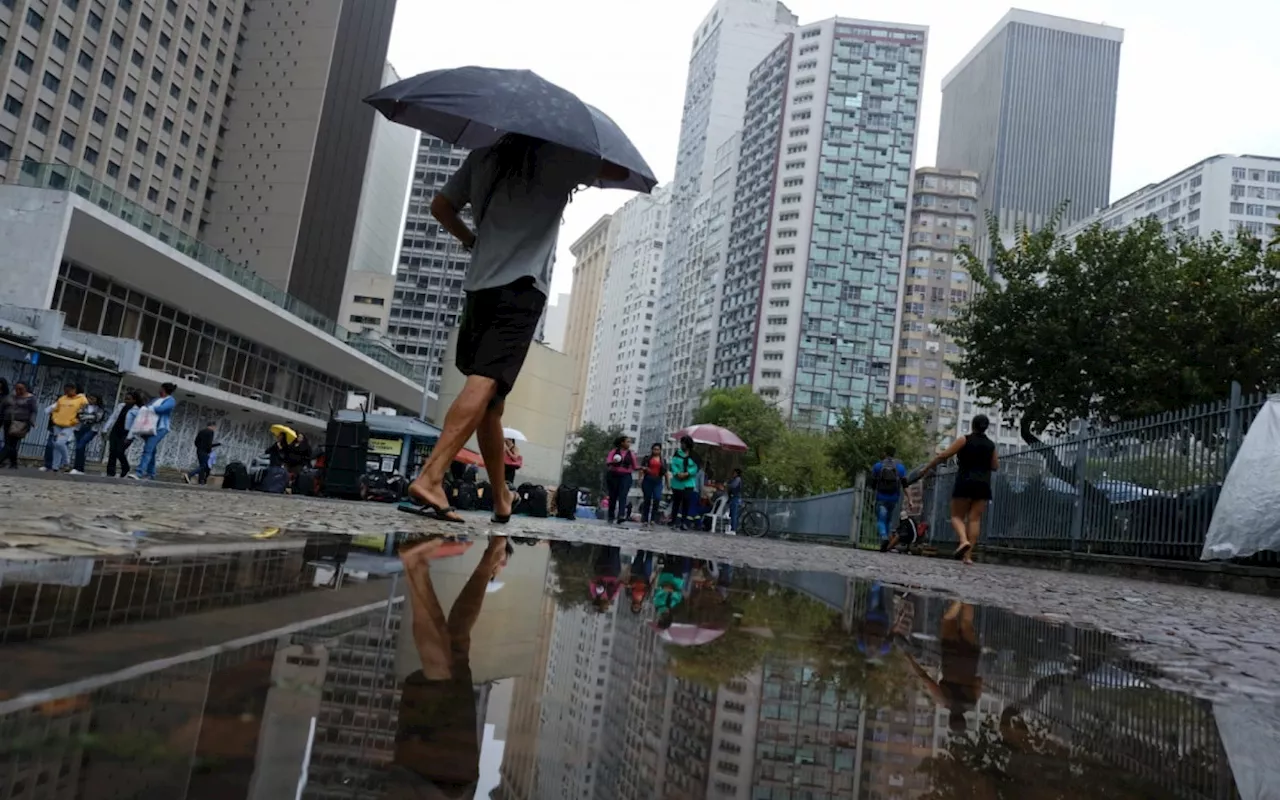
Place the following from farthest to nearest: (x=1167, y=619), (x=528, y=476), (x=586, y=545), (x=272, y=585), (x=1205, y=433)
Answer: (x=528, y=476) < (x=1205, y=433) < (x=586, y=545) < (x=1167, y=619) < (x=272, y=585)

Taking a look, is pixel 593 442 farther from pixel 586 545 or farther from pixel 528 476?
pixel 586 545

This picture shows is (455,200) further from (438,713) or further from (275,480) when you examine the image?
(275,480)

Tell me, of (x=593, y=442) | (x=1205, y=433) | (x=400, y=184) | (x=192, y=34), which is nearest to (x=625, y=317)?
(x=400, y=184)

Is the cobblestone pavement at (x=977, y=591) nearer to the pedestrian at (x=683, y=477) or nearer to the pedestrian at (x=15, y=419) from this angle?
the pedestrian at (x=683, y=477)

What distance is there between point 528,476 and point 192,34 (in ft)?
122

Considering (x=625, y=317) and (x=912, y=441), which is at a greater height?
(x=625, y=317)

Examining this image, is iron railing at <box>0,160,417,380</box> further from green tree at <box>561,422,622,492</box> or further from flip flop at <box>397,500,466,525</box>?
green tree at <box>561,422,622,492</box>

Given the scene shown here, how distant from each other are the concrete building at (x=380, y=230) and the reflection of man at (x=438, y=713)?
11118 cm

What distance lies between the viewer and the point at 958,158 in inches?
7830

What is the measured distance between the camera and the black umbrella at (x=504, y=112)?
4383 millimetres

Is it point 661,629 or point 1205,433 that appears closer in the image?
point 661,629

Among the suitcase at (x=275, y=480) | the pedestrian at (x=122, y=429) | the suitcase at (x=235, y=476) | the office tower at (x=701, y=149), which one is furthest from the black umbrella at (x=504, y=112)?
the office tower at (x=701, y=149)

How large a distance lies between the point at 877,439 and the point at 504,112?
43715 millimetres

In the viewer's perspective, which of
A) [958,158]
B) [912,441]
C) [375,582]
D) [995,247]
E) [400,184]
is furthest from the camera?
[958,158]
